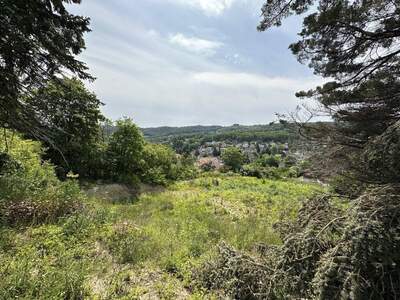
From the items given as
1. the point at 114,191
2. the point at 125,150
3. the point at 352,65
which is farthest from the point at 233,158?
the point at 352,65

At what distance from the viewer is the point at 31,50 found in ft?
15.0

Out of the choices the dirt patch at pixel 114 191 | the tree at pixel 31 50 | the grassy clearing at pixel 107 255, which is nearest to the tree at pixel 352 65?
the grassy clearing at pixel 107 255

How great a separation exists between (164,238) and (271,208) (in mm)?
7319

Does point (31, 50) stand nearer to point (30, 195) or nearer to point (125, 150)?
point (30, 195)

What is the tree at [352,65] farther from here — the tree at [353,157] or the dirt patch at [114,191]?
the dirt patch at [114,191]

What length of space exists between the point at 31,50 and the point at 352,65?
642 centimetres

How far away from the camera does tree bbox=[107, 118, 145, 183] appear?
19203 millimetres

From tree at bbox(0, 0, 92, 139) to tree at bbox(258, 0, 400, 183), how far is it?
149 inches

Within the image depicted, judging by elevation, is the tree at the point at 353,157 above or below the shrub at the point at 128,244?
above

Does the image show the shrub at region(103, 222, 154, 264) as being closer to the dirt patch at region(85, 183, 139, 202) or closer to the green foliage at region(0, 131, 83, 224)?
the green foliage at region(0, 131, 83, 224)

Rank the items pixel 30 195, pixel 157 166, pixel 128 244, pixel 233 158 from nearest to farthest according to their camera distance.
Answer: pixel 128 244 → pixel 30 195 → pixel 157 166 → pixel 233 158

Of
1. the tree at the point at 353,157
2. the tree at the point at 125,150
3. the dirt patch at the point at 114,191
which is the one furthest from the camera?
the tree at the point at 125,150

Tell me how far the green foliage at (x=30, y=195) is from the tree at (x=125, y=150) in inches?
408

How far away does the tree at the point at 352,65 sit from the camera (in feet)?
16.7
